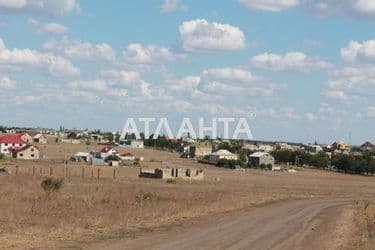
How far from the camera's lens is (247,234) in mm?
25219

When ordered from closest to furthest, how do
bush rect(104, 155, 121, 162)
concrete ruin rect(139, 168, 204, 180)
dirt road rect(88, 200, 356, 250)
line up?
dirt road rect(88, 200, 356, 250), concrete ruin rect(139, 168, 204, 180), bush rect(104, 155, 121, 162)

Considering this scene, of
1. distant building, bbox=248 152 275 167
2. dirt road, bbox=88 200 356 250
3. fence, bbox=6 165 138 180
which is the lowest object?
fence, bbox=6 165 138 180

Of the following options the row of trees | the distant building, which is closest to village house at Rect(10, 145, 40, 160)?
the distant building

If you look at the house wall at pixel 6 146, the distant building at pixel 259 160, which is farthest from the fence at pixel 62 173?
the distant building at pixel 259 160

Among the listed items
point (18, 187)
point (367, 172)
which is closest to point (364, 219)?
point (18, 187)

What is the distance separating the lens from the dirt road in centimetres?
2155

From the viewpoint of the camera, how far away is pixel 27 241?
2111cm

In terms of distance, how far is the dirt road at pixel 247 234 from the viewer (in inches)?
848

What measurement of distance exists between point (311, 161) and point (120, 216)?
160424 mm

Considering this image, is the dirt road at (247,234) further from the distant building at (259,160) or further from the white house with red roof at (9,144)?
the white house with red roof at (9,144)

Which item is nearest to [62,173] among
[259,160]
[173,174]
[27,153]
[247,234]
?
[173,174]

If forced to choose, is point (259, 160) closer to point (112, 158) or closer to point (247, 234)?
point (112, 158)

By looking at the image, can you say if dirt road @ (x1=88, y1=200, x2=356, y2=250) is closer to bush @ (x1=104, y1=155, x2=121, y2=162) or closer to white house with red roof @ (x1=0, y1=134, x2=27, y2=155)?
bush @ (x1=104, y1=155, x2=121, y2=162)

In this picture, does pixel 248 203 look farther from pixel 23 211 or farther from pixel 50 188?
pixel 23 211
